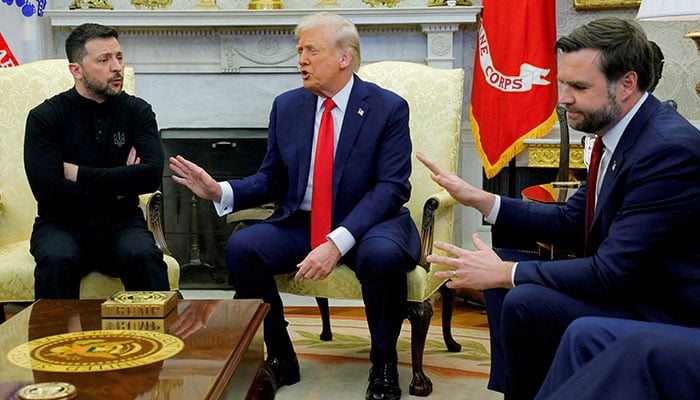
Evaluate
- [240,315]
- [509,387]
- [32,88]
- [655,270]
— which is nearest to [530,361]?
[509,387]

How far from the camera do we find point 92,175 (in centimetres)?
299

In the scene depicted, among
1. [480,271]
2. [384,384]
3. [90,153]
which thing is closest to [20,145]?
[90,153]

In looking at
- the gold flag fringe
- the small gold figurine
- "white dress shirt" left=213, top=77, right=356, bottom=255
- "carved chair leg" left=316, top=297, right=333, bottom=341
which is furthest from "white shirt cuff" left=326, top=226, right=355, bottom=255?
the small gold figurine

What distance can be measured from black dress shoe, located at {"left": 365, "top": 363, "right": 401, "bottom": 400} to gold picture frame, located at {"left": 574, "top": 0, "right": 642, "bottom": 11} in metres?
2.41

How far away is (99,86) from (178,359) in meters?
1.57

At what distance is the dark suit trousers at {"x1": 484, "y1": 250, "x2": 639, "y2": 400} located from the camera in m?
2.11

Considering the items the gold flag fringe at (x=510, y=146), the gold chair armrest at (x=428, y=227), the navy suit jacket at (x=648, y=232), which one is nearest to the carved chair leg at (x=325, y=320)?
the gold chair armrest at (x=428, y=227)

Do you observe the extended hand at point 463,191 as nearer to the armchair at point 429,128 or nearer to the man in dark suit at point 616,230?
the man in dark suit at point 616,230

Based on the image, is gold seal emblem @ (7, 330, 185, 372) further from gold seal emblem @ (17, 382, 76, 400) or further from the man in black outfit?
the man in black outfit

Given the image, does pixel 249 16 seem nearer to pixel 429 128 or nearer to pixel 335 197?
pixel 429 128

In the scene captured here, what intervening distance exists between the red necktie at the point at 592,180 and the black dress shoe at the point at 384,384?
2.89 feet

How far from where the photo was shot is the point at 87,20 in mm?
4625

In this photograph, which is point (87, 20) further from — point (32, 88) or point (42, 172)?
point (42, 172)

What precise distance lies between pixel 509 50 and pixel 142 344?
9.37ft
